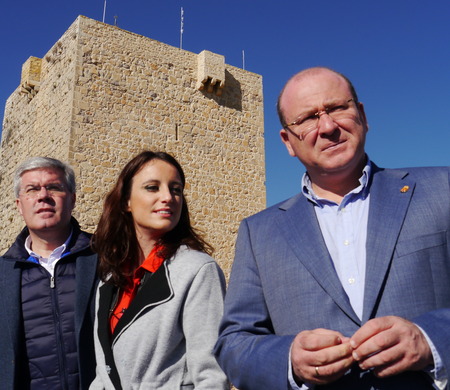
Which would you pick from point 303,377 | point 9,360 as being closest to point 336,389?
point 303,377

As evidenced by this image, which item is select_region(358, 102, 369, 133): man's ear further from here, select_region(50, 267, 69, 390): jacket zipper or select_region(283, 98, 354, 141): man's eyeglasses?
select_region(50, 267, 69, 390): jacket zipper

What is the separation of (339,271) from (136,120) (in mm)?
7982

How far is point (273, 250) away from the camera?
1724 millimetres

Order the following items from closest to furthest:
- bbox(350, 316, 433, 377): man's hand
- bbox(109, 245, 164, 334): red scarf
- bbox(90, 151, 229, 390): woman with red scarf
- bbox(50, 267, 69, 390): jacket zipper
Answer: bbox(350, 316, 433, 377): man's hand, bbox(90, 151, 229, 390): woman with red scarf, bbox(109, 245, 164, 334): red scarf, bbox(50, 267, 69, 390): jacket zipper

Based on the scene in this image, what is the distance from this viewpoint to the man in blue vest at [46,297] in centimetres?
239

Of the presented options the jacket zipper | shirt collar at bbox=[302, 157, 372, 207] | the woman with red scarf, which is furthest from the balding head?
the jacket zipper

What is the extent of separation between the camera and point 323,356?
129 centimetres

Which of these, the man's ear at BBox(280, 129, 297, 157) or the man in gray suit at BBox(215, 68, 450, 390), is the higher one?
the man's ear at BBox(280, 129, 297, 157)

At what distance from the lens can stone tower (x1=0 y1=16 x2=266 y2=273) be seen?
8.46 metres

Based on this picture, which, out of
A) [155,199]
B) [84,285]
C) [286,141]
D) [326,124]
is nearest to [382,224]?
[326,124]

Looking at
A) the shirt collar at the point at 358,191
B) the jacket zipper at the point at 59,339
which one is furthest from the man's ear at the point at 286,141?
the jacket zipper at the point at 59,339

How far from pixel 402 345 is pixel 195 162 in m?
8.52

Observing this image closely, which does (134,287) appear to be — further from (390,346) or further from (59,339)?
(390,346)

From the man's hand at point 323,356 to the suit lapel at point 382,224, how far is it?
7.5 inches
